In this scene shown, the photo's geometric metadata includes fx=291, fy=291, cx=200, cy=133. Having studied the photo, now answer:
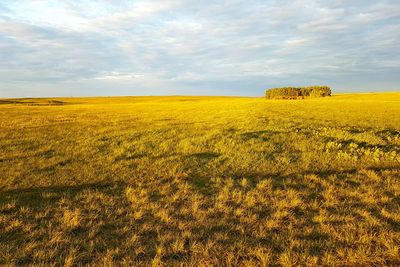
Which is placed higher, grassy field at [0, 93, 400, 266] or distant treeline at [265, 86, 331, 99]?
distant treeline at [265, 86, 331, 99]

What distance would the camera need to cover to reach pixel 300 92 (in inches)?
4528

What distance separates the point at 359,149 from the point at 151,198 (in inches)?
392

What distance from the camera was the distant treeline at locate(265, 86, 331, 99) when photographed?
365 ft

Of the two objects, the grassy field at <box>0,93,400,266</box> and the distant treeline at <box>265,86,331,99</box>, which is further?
the distant treeline at <box>265,86,331,99</box>

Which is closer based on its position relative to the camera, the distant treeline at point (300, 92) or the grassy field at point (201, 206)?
the grassy field at point (201, 206)

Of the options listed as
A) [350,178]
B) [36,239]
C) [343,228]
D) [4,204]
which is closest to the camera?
[36,239]

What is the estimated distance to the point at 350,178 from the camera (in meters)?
9.45

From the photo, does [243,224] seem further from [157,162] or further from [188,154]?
[188,154]

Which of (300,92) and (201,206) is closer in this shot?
(201,206)

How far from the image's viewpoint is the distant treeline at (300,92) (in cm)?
11138

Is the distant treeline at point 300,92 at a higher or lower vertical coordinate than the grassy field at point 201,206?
higher

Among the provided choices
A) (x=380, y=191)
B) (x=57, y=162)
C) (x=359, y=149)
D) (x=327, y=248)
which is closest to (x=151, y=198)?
(x=327, y=248)

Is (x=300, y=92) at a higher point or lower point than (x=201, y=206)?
higher

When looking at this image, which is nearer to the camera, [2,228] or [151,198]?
[2,228]
